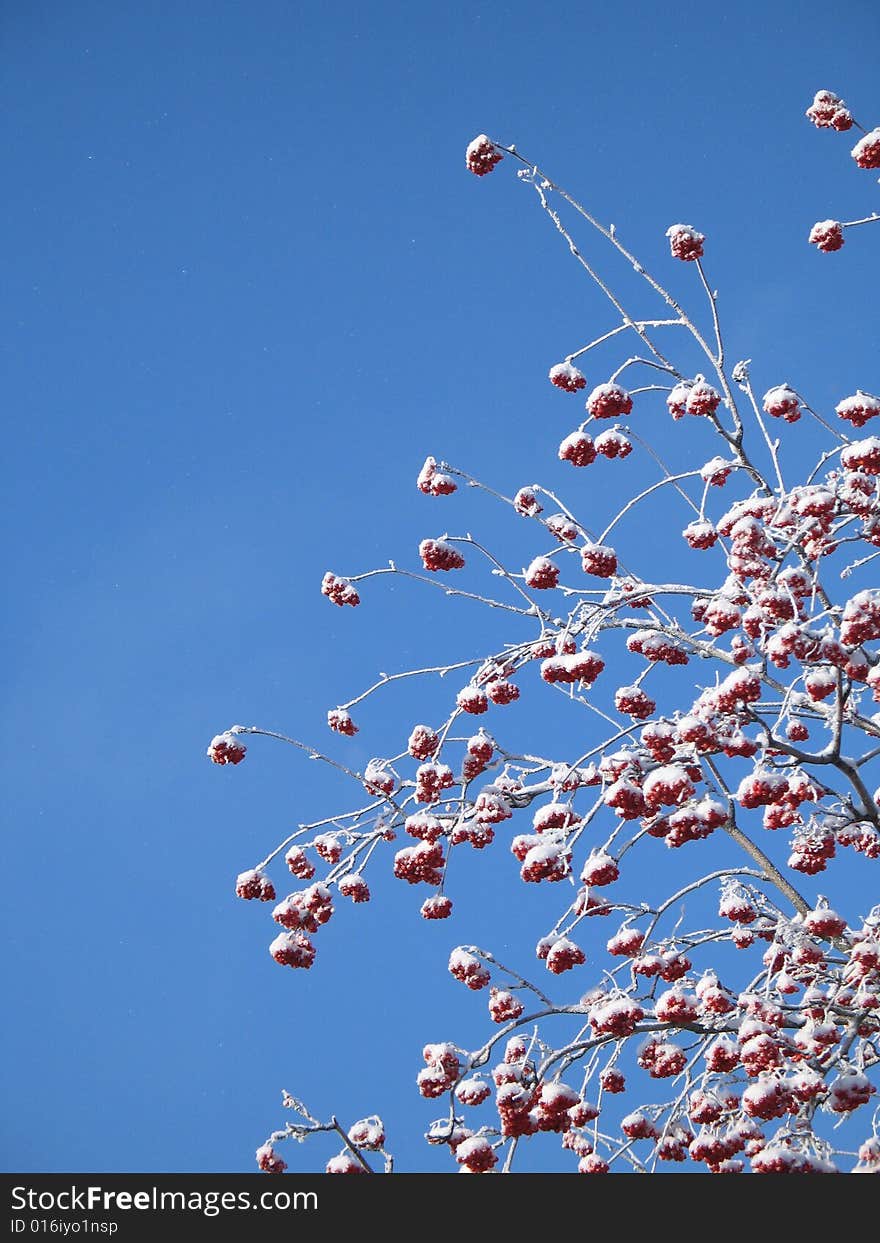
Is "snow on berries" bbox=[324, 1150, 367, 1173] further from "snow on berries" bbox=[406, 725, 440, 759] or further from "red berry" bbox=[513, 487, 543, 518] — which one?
"red berry" bbox=[513, 487, 543, 518]

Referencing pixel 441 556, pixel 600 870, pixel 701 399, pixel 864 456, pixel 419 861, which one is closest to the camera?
pixel 864 456

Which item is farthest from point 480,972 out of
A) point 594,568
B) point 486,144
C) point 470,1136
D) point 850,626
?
point 486,144

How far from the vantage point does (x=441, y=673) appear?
197 inches

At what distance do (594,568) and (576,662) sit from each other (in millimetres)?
654

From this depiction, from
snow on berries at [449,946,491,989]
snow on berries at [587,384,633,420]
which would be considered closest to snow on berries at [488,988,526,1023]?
snow on berries at [449,946,491,989]

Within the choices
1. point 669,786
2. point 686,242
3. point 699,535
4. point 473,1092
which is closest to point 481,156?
point 686,242

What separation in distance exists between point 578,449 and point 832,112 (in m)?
1.97

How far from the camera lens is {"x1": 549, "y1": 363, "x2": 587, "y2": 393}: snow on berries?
5.23 m

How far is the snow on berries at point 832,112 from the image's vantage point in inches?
204

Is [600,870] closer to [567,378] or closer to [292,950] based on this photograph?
[292,950]

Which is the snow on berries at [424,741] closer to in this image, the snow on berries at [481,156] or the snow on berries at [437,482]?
the snow on berries at [437,482]

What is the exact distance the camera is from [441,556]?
5.57 m

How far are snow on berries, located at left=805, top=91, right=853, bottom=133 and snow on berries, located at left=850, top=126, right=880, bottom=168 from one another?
1.07 feet
